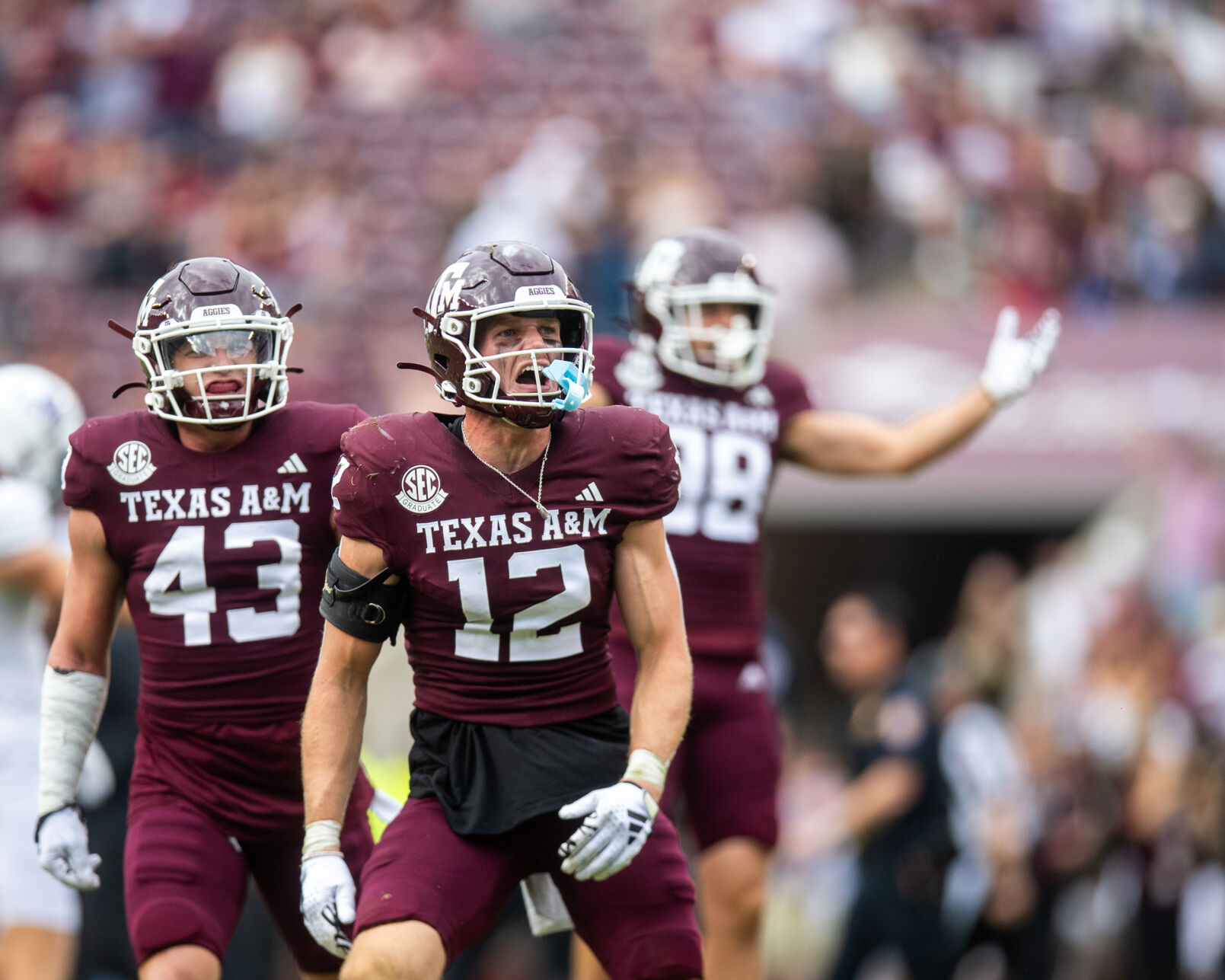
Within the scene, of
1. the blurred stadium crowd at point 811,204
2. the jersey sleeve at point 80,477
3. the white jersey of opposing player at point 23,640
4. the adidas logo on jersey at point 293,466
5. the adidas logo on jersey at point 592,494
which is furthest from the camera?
the blurred stadium crowd at point 811,204

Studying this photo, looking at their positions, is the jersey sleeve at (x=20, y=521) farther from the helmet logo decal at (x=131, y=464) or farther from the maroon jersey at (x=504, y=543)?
the maroon jersey at (x=504, y=543)

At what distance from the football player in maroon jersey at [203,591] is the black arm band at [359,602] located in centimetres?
46

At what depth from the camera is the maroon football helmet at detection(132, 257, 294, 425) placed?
444 cm

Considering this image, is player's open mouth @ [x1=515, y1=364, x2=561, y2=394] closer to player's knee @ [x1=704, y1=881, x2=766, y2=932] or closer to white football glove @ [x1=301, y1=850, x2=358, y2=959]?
white football glove @ [x1=301, y1=850, x2=358, y2=959]

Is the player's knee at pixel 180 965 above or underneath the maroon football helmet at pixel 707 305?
underneath

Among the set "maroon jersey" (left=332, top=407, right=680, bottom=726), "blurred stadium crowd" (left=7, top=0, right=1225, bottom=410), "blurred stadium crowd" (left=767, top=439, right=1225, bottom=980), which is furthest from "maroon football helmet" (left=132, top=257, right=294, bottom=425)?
"blurred stadium crowd" (left=7, top=0, right=1225, bottom=410)

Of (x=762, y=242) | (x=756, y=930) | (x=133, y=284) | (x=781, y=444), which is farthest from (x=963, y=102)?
(x=756, y=930)

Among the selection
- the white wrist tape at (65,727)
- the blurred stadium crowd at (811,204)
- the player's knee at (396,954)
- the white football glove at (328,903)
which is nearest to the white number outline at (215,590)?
the white wrist tape at (65,727)

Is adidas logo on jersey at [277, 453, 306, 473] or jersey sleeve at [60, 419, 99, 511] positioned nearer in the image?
jersey sleeve at [60, 419, 99, 511]

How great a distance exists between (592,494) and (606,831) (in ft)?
2.47

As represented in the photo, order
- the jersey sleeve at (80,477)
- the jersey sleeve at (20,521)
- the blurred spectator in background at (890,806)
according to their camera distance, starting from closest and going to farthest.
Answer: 1. the jersey sleeve at (80,477)
2. the jersey sleeve at (20,521)
3. the blurred spectator in background at (890,806)

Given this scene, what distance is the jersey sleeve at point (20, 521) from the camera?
526 centimetres

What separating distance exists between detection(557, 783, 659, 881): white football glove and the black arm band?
600mm

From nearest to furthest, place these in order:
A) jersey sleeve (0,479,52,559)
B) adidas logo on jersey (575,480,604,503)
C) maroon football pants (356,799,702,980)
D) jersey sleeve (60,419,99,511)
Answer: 1. maroon football pants (356,799,702,980)
2. adidas logo on jersey (575,480,604,503)
3. jersey sleeve (60,419,99,511)
4. jersey sleeve (0,479,52,559)
